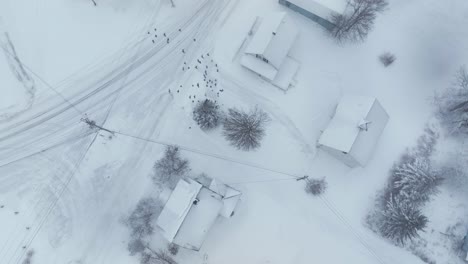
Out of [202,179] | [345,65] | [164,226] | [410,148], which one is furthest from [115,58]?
[410,148]

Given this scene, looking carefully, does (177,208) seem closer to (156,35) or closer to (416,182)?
(156,35)

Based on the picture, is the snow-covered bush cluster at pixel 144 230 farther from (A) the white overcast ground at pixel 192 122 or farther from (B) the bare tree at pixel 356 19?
(B) the bare tree at pixel 356 19

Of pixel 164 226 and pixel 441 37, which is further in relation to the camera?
pixel 441 37

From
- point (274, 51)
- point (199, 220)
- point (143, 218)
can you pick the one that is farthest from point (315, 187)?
point (143, 218)

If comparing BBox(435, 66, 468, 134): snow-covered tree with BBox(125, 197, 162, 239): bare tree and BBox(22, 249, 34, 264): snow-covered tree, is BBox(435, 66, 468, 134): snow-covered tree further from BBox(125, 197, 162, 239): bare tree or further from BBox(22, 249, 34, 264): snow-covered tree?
BBox(22, 249, 34, 264): snow-covered tree

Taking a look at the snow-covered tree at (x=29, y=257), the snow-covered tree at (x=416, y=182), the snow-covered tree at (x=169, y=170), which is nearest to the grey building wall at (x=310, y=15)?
the snow-covered tree at (x=416, y=182)

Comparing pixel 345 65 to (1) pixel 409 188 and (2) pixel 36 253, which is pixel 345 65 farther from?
(2) pixel 36 253

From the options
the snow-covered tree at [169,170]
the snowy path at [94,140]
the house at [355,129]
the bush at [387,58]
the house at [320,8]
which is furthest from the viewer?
the bush at [387,58]
